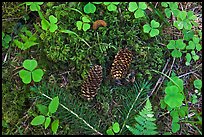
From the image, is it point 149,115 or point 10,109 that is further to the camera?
point 10,109

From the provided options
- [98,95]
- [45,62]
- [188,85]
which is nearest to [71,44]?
[45,62]

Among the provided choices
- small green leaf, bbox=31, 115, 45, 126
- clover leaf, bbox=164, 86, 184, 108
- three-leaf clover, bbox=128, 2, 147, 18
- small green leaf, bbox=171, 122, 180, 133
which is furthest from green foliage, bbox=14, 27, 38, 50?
small green leaf, bbox=171, 122, 180, 133

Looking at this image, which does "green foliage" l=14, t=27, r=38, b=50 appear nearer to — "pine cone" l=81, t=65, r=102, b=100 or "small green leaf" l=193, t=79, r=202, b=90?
"pine cone" l=81, t=65, r=102, b=100

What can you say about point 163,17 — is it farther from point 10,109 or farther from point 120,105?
point 10,109

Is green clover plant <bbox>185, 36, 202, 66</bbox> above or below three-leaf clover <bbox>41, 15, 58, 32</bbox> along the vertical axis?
below

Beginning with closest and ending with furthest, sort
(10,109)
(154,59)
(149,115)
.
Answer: (149,115)
(10,109)
(154,59)

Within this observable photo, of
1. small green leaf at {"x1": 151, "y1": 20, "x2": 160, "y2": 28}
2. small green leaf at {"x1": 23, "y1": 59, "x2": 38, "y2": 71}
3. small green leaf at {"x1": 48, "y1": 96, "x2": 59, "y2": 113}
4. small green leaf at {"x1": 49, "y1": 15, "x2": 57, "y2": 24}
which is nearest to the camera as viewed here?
small green leaf at {"x1": 48, "y1": 96, "x2": 59, "y2": 113}
